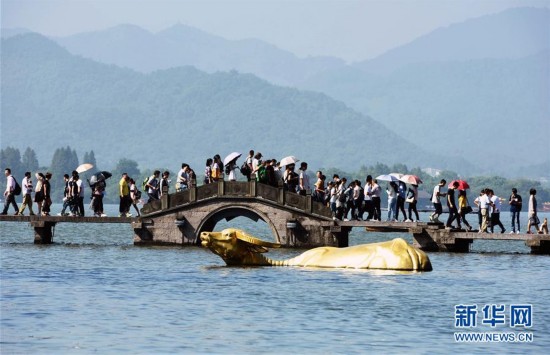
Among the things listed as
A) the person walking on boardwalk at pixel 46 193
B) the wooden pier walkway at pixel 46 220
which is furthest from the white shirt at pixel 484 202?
the person walking on boardwalk at pixel 46 193

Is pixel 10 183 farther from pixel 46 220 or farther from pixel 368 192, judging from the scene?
pixel 368 192

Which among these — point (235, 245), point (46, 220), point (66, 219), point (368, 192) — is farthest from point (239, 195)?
point (235, 245)

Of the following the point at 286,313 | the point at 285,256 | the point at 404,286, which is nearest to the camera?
the point at 286,313

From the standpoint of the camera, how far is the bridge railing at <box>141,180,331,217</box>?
55.5 m

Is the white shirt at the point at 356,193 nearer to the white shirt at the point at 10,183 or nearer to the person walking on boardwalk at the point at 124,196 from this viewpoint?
the person walking on boardwalk at the point at 124,196

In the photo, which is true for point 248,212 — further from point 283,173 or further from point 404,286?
point 404,286

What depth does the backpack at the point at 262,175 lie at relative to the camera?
182 ft

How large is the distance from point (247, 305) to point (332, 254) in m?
8.07

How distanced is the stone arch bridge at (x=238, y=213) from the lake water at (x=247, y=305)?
309 inches

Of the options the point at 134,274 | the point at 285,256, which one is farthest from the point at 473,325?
the point at 285,256

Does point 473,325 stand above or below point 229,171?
below

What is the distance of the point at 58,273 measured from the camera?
1649 inches

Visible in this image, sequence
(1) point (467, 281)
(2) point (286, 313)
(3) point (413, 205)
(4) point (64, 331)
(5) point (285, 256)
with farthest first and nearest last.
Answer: (3) point (413, 205)
(5) point (285, 256)
(1) point (467, 281)
(2) point (286, 313)
(4) point (64, 331)

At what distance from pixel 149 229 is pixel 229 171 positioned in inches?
159
